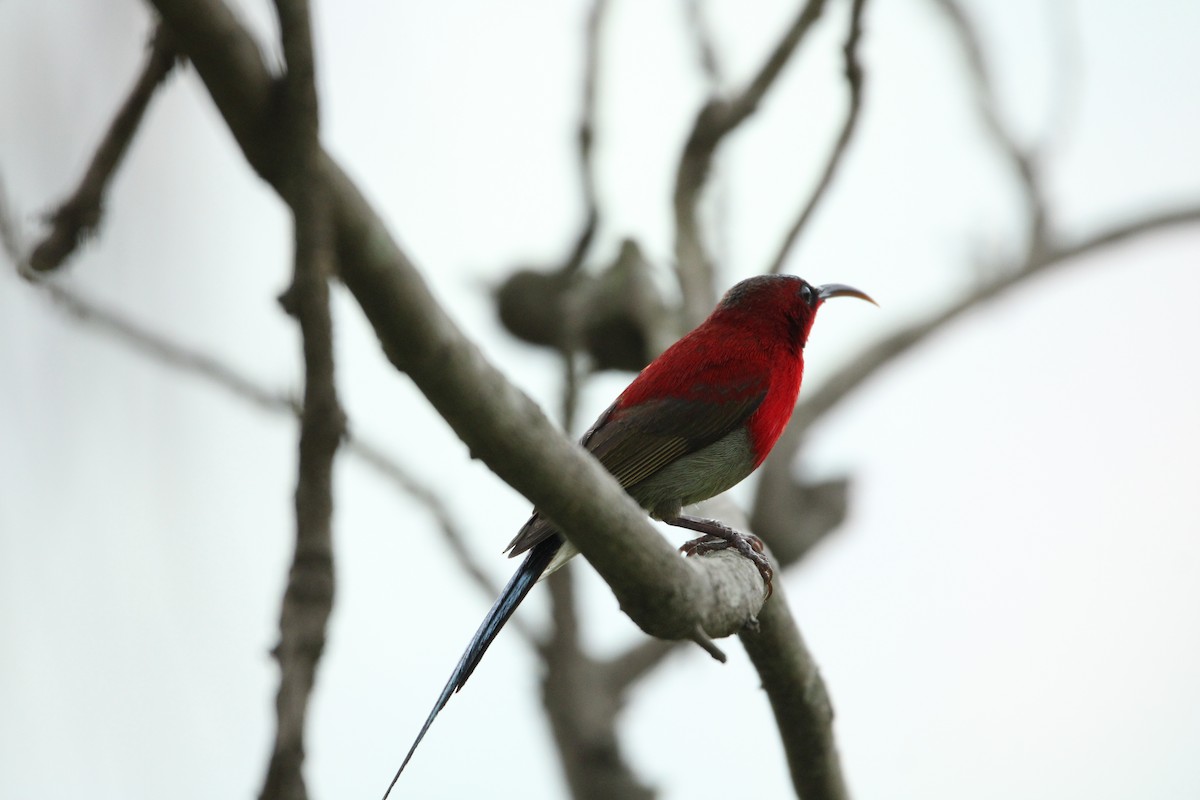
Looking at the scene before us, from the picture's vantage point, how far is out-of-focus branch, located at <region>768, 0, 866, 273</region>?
3826 millimetres

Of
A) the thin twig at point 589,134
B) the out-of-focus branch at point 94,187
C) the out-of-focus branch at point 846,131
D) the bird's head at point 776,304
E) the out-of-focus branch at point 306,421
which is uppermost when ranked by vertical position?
the thin twig at point 589,134

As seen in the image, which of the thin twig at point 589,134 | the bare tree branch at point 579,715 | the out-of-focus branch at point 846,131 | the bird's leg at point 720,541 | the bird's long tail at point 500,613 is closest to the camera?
the bird's long tail at point 500,613

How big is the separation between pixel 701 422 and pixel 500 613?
0.91 metres

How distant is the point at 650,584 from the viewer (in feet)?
7.34

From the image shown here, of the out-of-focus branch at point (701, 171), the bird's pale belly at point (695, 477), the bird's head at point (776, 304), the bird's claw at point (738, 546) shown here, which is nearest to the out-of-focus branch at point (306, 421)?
the bird's claw at point (738, 546)

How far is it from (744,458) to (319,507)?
197cm

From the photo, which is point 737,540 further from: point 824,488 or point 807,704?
point 824,488

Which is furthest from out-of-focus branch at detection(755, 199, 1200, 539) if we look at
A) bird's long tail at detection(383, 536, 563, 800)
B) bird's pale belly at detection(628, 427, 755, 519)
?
bird's long tail at detection(383, 536, 563, 800)

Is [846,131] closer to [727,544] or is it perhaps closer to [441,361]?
[727,544]

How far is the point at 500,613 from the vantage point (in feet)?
10.2

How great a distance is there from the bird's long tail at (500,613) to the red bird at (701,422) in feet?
0.06

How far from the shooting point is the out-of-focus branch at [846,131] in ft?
12.6

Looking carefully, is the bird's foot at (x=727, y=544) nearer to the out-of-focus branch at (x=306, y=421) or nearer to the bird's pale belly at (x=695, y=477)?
the bird's pale belly at (x=695, y=477)

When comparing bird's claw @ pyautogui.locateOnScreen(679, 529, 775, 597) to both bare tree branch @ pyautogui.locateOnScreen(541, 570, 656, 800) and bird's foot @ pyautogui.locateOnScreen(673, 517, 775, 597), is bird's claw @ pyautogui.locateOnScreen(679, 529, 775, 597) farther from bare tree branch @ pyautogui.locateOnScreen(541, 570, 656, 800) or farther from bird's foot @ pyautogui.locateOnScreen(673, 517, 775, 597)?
bare tree branch @ pyautogui.locateOnScreen(541, 570, 656, 800)
